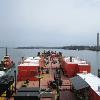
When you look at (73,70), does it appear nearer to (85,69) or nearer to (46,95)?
(85,69)

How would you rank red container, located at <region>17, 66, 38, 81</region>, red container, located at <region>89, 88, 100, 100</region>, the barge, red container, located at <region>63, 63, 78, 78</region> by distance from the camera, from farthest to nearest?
1. red container, located at <region>63, 63, 78, 78</region>
2. red container, located at <region>17, 66, 38, 81</region>
3. the barge
4. red container, located at <region>89, 88, 100, 100</region>

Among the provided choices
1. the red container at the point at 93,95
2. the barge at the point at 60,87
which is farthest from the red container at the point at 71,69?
the red container at the point at 93,95

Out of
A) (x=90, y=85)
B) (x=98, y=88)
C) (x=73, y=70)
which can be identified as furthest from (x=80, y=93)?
(x=73, y=70)

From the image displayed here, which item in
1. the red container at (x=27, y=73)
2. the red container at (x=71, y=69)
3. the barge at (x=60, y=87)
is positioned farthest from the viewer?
the red container at (x=71, y=69)

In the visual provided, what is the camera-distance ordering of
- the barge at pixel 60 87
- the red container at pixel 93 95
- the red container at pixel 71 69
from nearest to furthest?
the red container at pixel 93 95, the barge at pixel 60 87, the red container at pixel 71 69

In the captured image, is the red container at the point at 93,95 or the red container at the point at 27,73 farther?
the red container at the point at 27,73

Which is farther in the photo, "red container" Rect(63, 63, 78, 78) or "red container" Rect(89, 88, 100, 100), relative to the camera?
"red container" Rect(63, 63, 78, 78)

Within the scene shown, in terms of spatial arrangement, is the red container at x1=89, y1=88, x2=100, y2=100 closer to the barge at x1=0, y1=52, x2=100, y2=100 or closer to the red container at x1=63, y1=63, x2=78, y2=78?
the barge at x1=0, y1=52, x2=100, y2=100

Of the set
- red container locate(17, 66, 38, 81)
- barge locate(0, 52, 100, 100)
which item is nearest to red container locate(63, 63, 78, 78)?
barge locate(0, 52, 100, 100)

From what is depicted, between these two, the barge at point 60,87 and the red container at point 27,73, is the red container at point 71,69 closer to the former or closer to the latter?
the barge at point 60,87

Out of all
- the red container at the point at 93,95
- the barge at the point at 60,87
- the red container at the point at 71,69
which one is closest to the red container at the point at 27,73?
the barge at the point at 60,87

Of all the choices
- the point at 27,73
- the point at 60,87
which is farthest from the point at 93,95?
the point at 27,73

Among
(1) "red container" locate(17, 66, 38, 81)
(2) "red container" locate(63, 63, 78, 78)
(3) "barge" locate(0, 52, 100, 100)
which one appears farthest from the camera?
(2) "red container" locate(63, 63, 78, 78)

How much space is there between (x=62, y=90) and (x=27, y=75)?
10.3m
